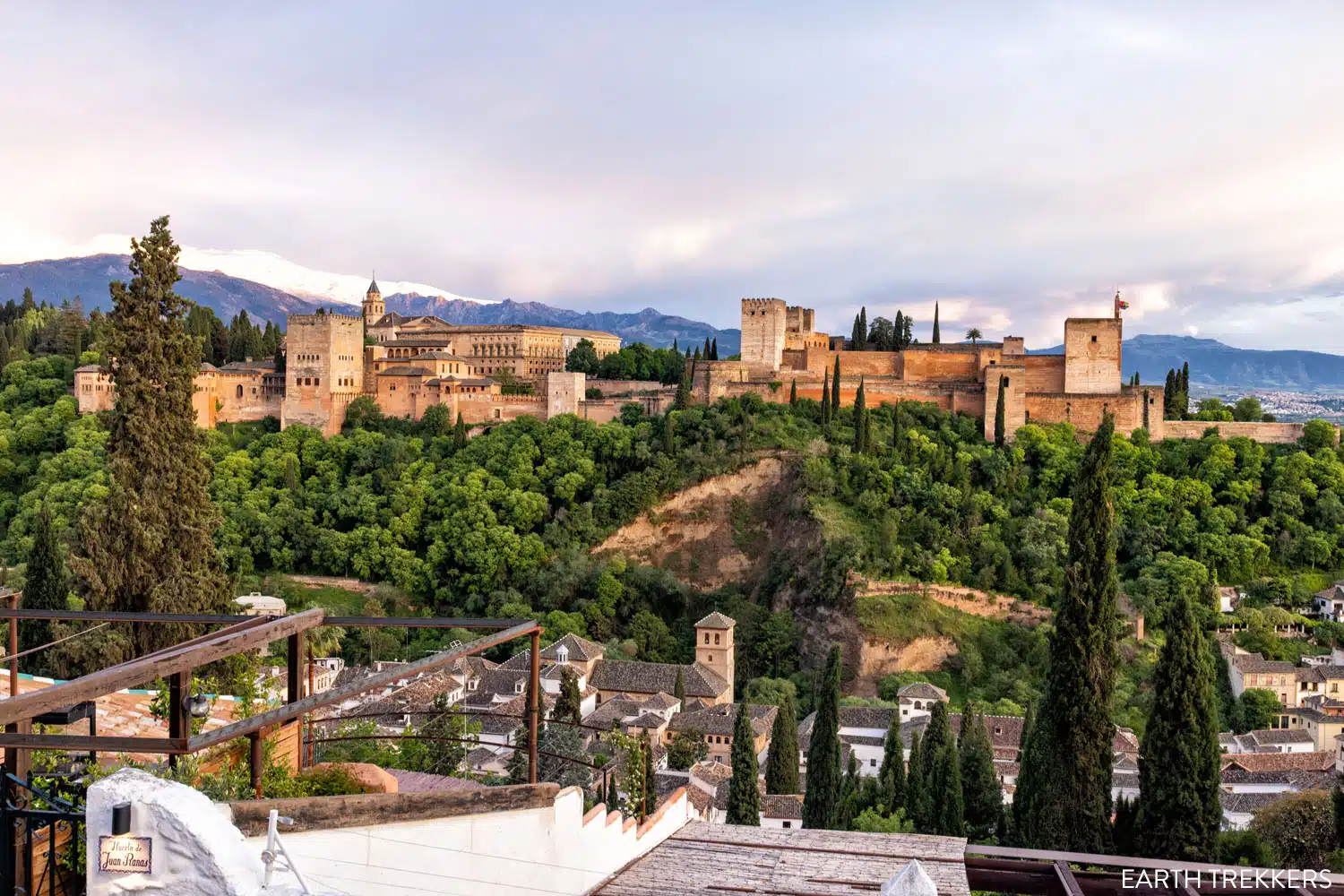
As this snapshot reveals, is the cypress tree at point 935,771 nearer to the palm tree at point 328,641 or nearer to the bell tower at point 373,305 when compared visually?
the palm tree at point 328,641

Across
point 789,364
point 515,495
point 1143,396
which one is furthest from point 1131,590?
point 515,495

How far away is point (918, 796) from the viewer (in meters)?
22.6

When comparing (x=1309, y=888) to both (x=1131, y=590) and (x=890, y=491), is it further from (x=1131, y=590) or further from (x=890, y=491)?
(x=890, y=491)

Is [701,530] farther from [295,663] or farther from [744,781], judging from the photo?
[295,663]

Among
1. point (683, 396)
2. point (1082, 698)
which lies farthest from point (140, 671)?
point (683, 396)

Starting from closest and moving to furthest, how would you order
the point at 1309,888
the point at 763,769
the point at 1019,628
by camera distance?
the point at 1309,888, the point at 763,769, the point at 1019,628

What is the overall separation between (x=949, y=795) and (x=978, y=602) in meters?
15.0

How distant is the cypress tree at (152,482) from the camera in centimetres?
1226

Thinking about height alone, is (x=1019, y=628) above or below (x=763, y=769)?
above

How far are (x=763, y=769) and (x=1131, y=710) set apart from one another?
10317mm

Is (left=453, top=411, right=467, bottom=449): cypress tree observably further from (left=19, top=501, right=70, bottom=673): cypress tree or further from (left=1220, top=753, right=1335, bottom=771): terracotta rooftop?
(left=1220, top=753, right=1335, bottom=771): terracotta rooftop

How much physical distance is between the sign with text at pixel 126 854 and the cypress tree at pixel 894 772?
69.5ft

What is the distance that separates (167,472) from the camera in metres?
12.5

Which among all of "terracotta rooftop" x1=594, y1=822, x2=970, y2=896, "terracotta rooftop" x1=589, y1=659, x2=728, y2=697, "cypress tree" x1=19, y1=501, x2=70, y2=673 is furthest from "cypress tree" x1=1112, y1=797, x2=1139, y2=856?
"cypress tree" x1=19, y1=501, x2=70, y2=673
